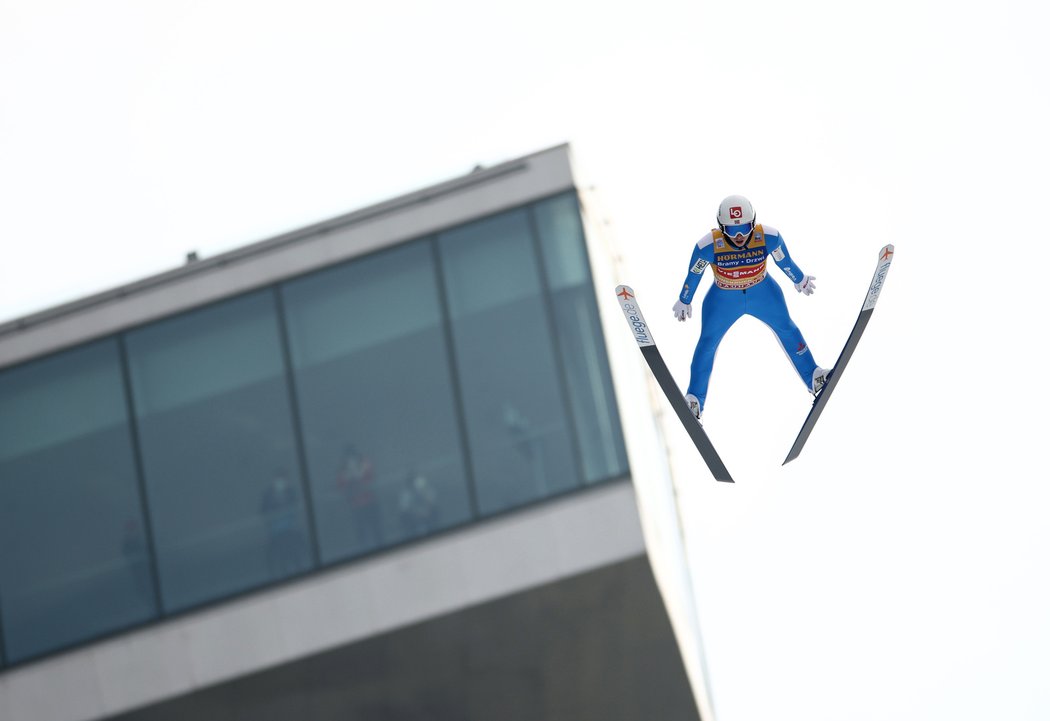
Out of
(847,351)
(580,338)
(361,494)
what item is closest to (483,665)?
(361,494)

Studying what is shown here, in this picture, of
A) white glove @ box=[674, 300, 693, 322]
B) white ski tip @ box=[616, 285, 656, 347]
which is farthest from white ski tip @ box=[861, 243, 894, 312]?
white ski tip @ box=[616, 285, 656, 347]

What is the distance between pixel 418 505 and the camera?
17891 mm

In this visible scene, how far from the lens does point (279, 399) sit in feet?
61.2

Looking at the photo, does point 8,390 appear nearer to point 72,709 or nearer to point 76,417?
point 76,417

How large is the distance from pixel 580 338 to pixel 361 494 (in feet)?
11.1

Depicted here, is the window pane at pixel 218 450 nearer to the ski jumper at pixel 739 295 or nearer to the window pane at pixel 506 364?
the window pane at pixel 506 364

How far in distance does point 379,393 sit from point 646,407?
854 centimetres

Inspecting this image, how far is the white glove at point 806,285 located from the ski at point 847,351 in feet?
2.52

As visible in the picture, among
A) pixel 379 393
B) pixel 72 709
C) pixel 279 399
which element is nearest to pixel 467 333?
pixel 379 393

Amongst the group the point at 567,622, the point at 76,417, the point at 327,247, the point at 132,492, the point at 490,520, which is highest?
the point at 327,247

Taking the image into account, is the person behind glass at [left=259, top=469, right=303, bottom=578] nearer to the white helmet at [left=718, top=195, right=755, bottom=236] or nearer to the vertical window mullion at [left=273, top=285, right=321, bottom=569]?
the vertical window mullion at [left=273, top=285, right=321, bottom=569]

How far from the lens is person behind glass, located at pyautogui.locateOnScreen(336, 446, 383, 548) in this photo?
1794 centimetres

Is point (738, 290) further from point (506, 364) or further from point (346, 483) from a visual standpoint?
point (346, 483)

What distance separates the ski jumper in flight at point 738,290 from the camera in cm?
1305
